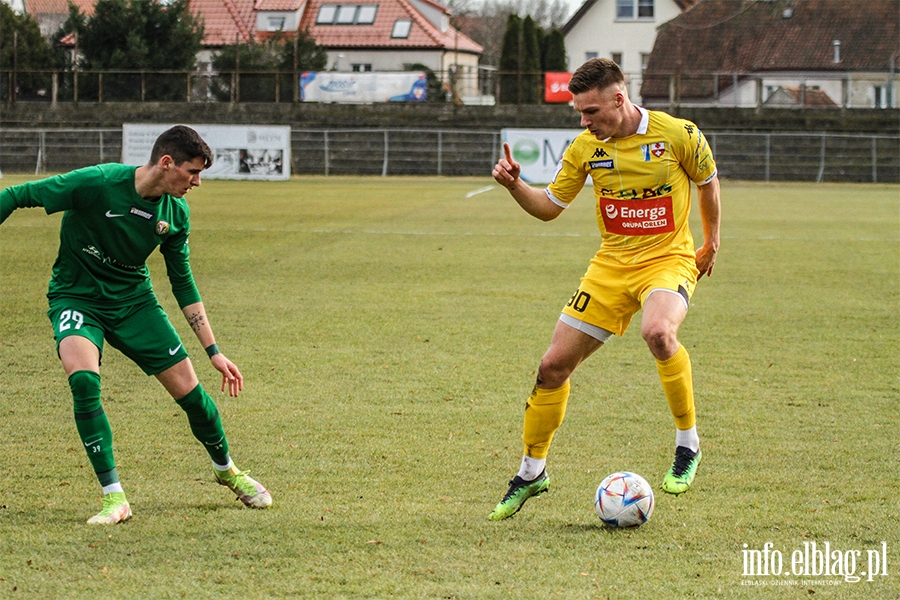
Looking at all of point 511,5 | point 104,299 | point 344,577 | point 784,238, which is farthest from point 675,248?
point 511,5

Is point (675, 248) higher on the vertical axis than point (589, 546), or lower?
higher

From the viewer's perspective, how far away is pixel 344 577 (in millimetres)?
4152

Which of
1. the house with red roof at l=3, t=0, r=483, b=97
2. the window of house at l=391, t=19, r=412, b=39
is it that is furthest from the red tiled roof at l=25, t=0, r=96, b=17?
the window of house at l=391, t=19, r=412, b=39

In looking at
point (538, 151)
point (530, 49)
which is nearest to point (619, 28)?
Answer: point (530, 49)

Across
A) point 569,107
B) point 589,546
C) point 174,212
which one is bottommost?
point 589,546

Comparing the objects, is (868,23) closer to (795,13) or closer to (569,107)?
(795,13)

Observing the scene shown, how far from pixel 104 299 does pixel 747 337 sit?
21.7 feet

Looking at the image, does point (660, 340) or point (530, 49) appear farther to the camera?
point (530, 49)

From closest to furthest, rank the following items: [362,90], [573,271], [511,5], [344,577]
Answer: [344,577]
[573,271]
[362,90]
[511,5]

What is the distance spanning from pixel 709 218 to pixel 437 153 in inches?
1361

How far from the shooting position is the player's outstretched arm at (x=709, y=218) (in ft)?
18.0

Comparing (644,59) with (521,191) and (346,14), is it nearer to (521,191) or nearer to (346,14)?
(346,14)

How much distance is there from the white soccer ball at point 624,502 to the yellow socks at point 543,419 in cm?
46

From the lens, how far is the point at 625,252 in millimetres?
5352
